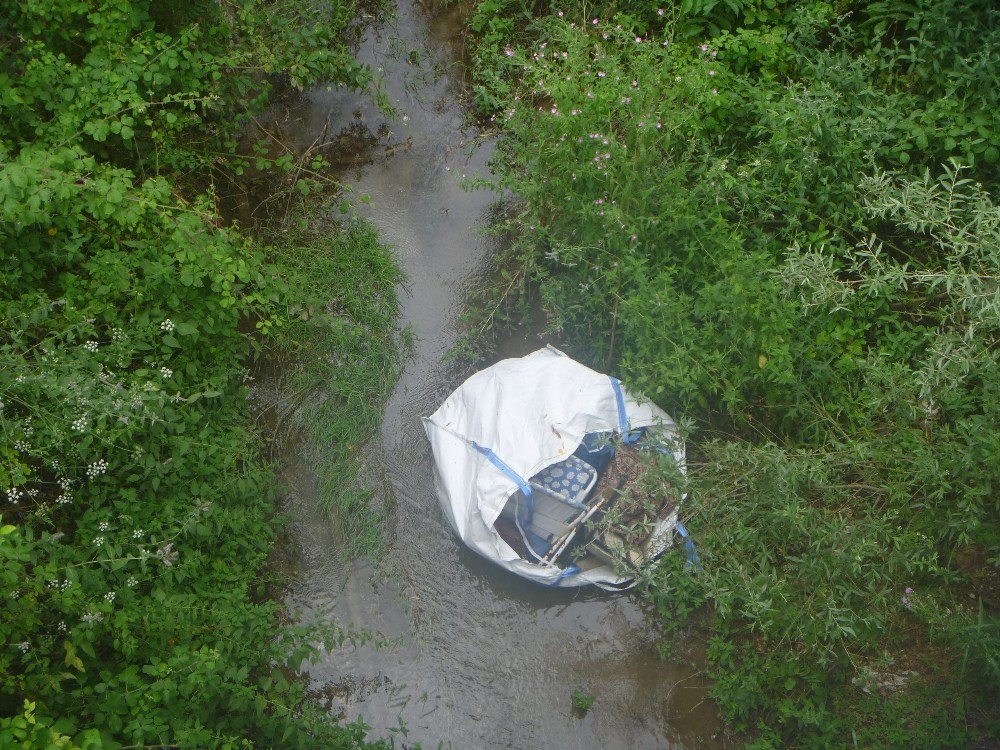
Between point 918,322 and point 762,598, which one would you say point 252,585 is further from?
point 918,322

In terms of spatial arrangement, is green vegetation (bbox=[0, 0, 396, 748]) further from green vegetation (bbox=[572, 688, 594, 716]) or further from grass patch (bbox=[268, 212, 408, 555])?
green vegetation (bbox=[572, 688, 594, 716])

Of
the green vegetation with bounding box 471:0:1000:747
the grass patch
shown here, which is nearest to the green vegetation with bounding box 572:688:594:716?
the green vegetation with bounding box 471:0:1000:747

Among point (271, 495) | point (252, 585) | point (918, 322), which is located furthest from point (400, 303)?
point (918, 322)

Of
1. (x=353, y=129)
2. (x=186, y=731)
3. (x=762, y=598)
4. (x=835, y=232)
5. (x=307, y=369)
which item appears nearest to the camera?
(x=186, y=731)

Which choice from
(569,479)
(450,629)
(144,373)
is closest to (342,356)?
(144,373)

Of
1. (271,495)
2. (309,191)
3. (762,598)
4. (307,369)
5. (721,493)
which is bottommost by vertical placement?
(762,598)

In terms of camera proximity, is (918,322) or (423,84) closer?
(918,322)
